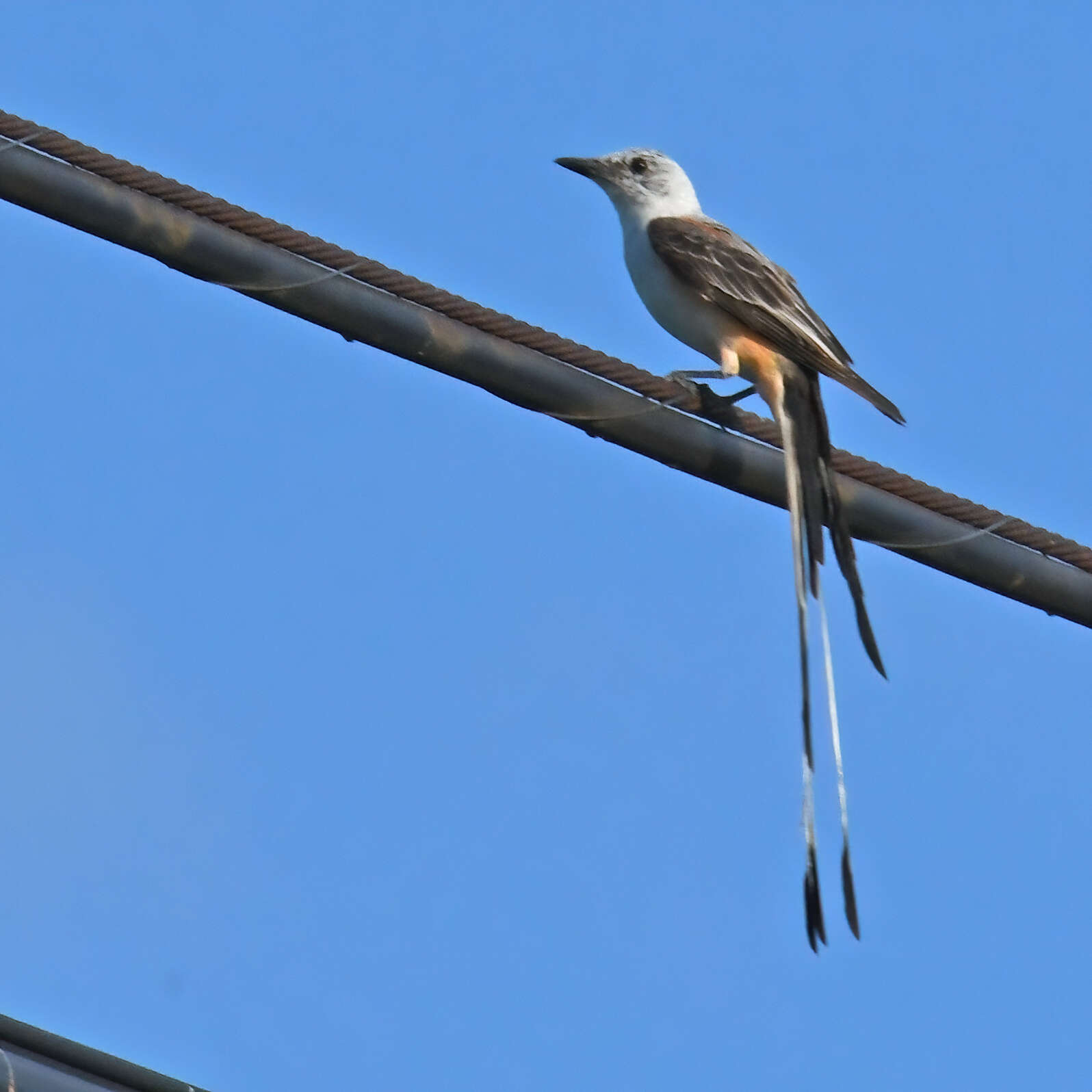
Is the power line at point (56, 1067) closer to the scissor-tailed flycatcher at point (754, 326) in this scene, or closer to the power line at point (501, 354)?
Answer: the power line at point (501, 354)

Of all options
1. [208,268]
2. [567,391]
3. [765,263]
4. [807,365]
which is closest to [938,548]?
[567,391]

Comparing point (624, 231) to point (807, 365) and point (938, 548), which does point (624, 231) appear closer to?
point (807, 365)

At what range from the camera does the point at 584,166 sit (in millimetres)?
7191

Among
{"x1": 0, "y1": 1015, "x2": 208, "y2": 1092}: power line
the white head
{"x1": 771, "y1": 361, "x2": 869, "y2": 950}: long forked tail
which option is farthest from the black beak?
{"x1": 0, "y1": 1015, "x2": 208, "y2": 1092}: power line

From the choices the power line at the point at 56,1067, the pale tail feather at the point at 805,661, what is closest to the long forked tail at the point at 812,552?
the pale tail feather at the point at 805,661

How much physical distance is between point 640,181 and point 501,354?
308 cm

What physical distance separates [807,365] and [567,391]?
1766mm

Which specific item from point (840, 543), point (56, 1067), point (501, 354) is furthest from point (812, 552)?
point (56, 1067)

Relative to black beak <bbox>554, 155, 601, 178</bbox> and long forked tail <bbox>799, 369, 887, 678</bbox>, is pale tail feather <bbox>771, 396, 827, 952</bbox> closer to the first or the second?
long forked tail <bbox>799, 369, 887, 678</bbox>

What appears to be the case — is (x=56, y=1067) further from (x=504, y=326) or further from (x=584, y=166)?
(x=584, y=166)

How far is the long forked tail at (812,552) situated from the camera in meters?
3.98

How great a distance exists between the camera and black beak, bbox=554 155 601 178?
7.18 metres

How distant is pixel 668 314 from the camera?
21.1 feet

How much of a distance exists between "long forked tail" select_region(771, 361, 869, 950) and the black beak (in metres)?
1.74
